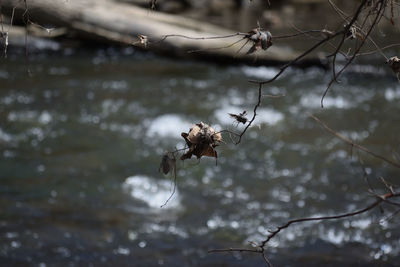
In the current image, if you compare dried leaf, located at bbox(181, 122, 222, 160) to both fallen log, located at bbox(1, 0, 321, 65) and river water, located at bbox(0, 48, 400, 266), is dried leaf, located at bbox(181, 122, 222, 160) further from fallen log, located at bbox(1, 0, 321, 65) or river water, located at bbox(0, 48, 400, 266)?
fallen log, located at bbox(1, 0, 321, 65)

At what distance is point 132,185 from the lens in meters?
4.36

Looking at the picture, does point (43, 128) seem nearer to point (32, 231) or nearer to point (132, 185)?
point (132, 185)

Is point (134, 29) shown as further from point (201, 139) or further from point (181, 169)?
point (201, 139)

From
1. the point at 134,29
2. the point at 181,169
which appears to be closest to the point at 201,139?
the point at 181,169

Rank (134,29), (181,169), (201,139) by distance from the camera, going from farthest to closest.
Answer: (134,29)
(181,169)
(201,139)

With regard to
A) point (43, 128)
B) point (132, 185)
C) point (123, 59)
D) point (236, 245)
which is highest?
point (123, 59)

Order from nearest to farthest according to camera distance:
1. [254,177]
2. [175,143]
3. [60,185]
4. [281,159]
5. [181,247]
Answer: [181,247], [60,185], [254,177], [281,159], [175,143]

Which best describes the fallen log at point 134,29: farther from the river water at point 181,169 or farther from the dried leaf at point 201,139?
the dried leaf at point 201,139

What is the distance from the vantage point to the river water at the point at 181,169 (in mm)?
3430

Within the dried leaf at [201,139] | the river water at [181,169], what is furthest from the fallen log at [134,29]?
the dried leaf at [201,139]

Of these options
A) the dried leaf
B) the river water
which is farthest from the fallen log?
the dried leaf

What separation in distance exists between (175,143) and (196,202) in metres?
1.29

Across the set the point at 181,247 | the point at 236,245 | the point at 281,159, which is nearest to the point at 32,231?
the point at 181,247

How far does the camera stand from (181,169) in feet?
15.5
